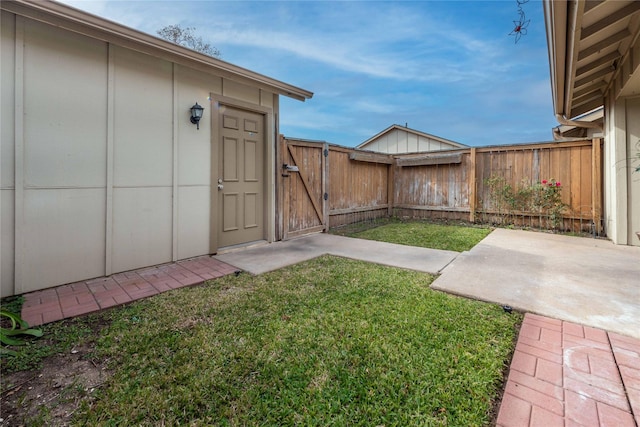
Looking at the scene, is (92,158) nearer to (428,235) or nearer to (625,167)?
(428,235)

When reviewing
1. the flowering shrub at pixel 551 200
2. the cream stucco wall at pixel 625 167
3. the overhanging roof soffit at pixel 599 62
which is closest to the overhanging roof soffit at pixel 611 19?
the overhanging roof soffit at pixel 599 62

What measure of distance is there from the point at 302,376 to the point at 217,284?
175 centimetres

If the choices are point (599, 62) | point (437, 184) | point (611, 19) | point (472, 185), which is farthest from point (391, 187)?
point (611, 19)

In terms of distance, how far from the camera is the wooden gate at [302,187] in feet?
16.8

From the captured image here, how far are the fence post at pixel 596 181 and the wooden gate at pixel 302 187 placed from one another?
5.03 m

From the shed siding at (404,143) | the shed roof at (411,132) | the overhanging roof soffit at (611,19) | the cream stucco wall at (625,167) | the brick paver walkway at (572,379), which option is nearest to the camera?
the brick paver walkway at (572,379)

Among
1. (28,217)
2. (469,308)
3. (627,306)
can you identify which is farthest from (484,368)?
(28,217)

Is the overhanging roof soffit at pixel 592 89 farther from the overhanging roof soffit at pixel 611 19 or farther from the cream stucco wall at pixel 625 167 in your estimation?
the overhanging roof soffit at pixel 611 19

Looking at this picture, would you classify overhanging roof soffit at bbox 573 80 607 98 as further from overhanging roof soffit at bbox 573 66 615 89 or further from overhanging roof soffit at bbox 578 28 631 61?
overhanging roof soffit at bbox 578 28 631 61

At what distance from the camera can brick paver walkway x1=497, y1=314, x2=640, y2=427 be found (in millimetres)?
1279

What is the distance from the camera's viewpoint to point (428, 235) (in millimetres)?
5480

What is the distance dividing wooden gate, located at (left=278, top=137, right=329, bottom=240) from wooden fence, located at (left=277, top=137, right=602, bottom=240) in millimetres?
19

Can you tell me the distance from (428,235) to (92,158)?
5.27 metres

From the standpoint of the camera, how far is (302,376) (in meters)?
1.59
